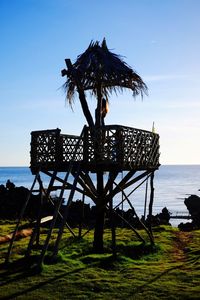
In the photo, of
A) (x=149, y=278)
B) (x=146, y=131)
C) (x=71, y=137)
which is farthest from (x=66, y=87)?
(x=149, y=278)

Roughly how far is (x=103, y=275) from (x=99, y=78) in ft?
29.9

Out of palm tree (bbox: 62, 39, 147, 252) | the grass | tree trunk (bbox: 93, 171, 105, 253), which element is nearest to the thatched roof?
palm tree (bbox: 62, 39, 147, 252)

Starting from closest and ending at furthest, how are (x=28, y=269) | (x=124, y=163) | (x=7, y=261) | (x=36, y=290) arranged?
(x=36, y=290), (x=28, y=269), (x=7, y=261), (x=124, y=163)

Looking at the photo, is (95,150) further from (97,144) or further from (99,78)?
(99,78)

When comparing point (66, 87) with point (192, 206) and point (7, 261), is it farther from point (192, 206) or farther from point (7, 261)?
point (192, 206)

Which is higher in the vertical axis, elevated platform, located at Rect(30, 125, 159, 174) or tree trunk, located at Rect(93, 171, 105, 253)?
elevated platform, located at Rect(30, 125, 159, 174)

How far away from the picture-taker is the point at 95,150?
56.9 feet

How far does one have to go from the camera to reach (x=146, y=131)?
63.9ft

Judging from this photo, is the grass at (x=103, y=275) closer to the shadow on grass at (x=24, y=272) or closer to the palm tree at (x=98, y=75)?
the shadow on grass at (x=24, y=272)

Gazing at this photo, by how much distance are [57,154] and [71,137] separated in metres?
1.12

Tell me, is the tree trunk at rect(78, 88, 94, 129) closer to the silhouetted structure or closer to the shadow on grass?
the silhouetted structure

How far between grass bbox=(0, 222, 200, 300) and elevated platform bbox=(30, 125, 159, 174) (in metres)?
3.89

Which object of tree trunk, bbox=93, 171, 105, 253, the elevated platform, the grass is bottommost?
the grass

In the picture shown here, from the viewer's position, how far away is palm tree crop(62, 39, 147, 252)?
18484 mm
